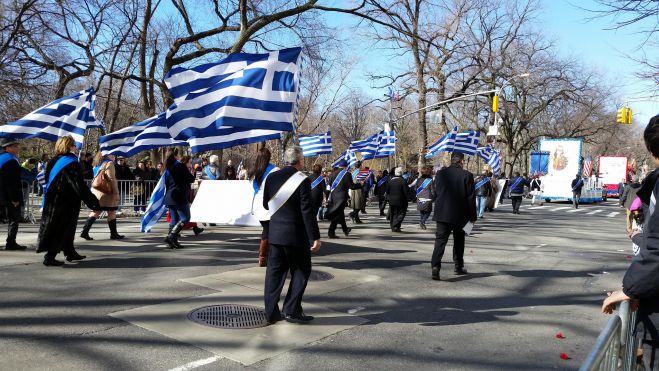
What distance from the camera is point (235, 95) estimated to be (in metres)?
8.47

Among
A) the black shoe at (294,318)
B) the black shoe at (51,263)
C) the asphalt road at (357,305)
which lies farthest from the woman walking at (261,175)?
the black shoe at (51,263)

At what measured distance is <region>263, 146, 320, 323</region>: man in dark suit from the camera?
529 cm

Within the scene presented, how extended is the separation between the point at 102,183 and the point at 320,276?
17.3 ft

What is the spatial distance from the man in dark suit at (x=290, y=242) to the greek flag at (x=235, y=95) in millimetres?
3154

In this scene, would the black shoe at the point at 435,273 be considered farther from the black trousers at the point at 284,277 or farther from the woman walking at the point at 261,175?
the black trousers at the point at 284,277

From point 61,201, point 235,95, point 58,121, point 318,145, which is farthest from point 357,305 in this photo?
point 318,145

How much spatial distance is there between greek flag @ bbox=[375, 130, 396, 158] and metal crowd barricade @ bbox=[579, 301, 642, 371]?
1803 centimetres

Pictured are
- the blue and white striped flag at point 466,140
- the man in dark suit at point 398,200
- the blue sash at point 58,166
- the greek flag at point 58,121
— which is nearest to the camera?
the blue sash at point 58,166

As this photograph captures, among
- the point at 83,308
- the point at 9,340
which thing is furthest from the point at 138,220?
the point at 9,340

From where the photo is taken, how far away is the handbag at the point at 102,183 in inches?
405

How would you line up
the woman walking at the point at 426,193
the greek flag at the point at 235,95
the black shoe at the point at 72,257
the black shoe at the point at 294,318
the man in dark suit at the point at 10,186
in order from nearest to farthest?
the black shoe at the point at 294,318
the black shoe at the point at 72,257
the greek flag at the point at 235,95
the man in dark suit at the point at 10,186
the woman walking at the point at 426,193

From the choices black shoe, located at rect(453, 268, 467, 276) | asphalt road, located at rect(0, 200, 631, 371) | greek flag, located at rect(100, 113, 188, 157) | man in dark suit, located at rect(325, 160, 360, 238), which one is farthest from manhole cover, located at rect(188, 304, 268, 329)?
man in dark suit, located at rect(325, 160, 360, 238)

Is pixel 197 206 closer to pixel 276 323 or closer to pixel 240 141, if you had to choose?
pixel 240 141

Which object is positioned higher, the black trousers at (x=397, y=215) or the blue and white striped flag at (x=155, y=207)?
the blue and white striped flag at (x=155, y=207)
